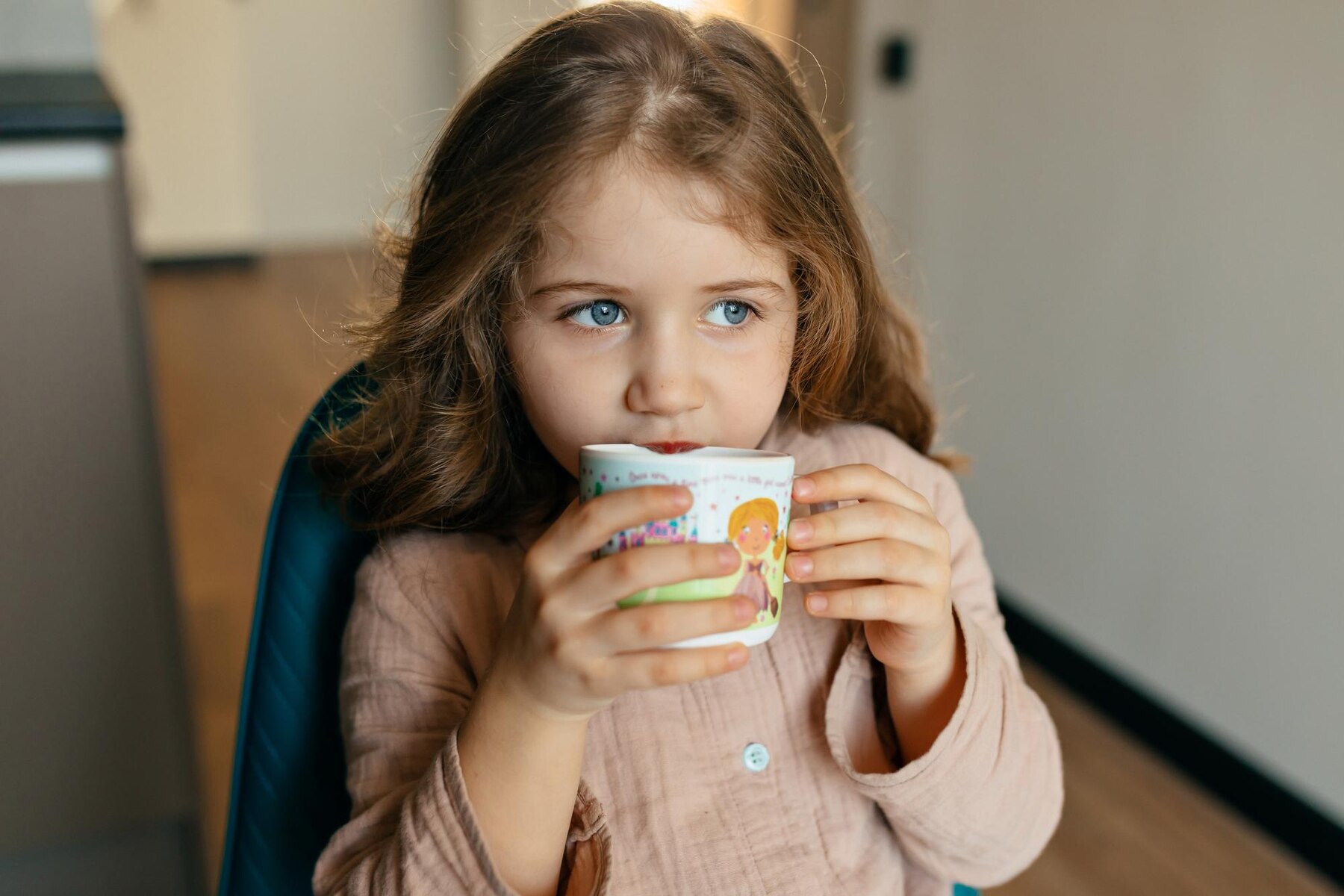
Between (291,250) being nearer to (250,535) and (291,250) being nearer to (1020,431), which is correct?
(250,535)

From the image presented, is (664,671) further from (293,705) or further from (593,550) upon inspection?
(293,705)

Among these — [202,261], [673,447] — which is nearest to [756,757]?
[673,447]

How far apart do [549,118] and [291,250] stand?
19.3 feet

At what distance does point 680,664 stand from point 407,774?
30 cm

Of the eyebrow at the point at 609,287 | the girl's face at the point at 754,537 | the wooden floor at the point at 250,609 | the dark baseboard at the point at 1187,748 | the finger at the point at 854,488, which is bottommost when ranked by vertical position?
the wooden floor at the point at 250,609

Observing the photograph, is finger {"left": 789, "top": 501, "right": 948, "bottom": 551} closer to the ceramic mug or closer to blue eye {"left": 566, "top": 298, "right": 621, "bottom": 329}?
the ceramic mug

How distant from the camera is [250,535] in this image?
306 centimetres

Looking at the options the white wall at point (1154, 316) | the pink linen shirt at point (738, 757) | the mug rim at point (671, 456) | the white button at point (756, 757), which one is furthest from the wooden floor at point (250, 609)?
the white button at point (756, 757)

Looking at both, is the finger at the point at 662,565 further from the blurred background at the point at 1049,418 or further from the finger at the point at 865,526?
the blurred background at the point at 1049,418

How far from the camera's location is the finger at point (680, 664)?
26.0 inches

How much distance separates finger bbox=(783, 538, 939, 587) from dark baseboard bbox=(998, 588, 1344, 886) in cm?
Result: 142

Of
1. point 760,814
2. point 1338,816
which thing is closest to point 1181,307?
point 1338,816

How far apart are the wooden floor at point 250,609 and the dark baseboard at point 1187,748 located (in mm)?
28

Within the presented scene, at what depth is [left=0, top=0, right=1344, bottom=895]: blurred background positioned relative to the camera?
1.51m
